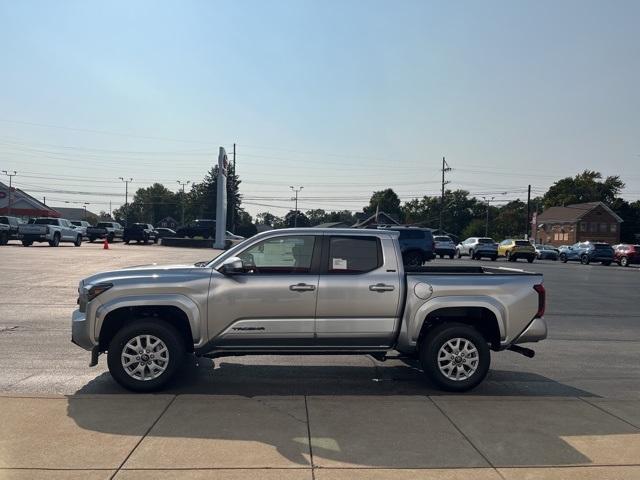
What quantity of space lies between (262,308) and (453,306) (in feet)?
7.15

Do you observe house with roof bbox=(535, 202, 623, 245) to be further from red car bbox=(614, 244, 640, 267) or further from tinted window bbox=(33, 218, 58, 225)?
tinted window bbox=(33, 218, 58, 225)

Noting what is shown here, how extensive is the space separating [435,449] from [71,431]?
10.4 ft

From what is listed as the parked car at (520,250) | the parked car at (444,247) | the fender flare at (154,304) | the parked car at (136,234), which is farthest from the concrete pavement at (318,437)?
the parked car at (136,234)

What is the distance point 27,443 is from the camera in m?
4.99

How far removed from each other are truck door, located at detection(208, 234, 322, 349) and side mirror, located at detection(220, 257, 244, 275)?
3.0 inches

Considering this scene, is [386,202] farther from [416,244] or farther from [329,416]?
[329,416]

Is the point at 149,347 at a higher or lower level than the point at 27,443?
higher

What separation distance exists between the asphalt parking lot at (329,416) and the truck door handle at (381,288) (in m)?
1.18

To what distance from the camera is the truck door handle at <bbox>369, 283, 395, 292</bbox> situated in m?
6.80

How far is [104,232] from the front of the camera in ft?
175

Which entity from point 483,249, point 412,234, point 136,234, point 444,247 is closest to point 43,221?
point 136,234

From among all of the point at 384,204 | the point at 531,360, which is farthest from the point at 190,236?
the point at 384,204

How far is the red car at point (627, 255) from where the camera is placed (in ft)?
142

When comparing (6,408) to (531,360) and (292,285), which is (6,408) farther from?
(531,360)
